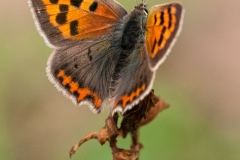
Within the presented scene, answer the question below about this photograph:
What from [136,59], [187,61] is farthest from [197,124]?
[136,59]

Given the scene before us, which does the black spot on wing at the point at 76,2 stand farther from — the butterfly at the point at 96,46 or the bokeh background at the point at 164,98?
the bokeh background at the point at 164,98

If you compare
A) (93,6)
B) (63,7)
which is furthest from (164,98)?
(63,7)

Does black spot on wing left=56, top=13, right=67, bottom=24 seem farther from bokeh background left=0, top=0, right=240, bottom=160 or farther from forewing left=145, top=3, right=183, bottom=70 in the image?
bokeh background left=0, top=0, right=240, bottom=160

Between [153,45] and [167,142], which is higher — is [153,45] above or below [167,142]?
above

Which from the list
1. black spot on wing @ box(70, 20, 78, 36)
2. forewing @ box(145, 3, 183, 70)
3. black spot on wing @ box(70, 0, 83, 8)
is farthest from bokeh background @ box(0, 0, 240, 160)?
forewing @ box(145, 3, 183, 70)

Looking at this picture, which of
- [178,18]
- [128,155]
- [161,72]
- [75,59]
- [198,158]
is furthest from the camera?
[161,72]

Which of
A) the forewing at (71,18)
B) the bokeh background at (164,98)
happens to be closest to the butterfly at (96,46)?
the forewing at (71,18)

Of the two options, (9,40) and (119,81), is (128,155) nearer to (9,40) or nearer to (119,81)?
(119,81)
